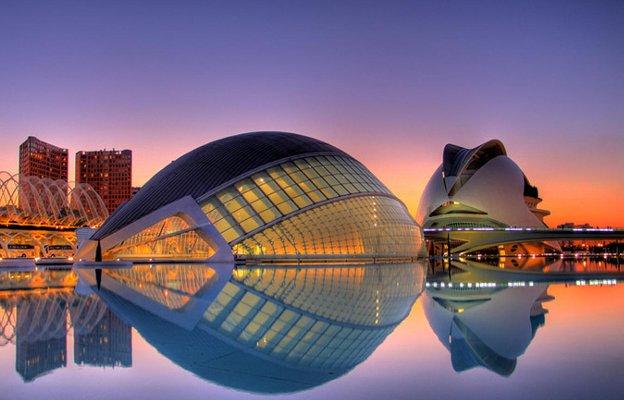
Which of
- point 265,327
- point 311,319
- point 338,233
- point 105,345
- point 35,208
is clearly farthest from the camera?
point 35,208

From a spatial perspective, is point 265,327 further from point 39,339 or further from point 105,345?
point 39,339

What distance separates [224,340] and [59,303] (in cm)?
737

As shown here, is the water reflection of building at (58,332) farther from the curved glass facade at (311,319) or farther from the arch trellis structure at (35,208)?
the arch trellis structure at (35,208)

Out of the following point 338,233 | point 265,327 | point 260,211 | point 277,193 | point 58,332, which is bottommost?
point 265,327

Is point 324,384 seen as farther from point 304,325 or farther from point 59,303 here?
point 59,303

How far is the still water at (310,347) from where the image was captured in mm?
6238

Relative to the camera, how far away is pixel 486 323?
10797mm

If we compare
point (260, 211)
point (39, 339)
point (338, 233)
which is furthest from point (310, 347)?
point (338, 233)

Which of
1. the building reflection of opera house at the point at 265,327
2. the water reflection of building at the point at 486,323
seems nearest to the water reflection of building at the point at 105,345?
the building reflection of opera house at the point at 265,327

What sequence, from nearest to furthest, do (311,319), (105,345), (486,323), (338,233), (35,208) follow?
(105,345) < (486,323) < (311,319) < (338,233) < (35,208)

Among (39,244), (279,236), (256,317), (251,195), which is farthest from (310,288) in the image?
(39,244)

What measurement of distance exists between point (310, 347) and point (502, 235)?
72870 mm

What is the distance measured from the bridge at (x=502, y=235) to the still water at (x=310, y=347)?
62.3 meters

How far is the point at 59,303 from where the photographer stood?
14.6 m
